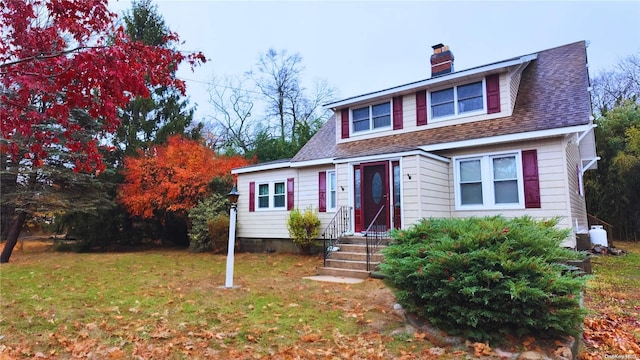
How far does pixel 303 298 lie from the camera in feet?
20.1

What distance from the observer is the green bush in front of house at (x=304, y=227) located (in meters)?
11.5

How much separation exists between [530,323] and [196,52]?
5471 mm

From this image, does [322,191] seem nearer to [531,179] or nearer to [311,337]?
[531,179]

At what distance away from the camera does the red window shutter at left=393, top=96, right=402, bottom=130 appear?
38.5 ft

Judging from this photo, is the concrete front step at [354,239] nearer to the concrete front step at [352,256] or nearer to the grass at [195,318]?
the concrete front step at [352,256]

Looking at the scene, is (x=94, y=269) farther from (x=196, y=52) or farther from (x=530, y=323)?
(x=530, y=323)

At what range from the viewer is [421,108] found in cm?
1134

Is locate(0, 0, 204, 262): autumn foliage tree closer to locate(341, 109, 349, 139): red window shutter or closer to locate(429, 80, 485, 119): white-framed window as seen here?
locate(429, 80, 485, 119): white-framed window

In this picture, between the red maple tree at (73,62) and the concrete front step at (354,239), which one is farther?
the concrete front step at (354,239)

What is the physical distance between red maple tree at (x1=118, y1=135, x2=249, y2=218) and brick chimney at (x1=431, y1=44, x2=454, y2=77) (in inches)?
351

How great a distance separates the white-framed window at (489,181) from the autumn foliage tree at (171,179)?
9454 millimetres

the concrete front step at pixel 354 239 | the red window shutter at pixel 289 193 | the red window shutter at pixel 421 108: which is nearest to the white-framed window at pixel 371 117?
the red window shutter at pixel 421 108

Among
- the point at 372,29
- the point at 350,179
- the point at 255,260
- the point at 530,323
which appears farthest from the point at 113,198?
the point at 530,323

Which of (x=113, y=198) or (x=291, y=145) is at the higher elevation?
(x=291, y=145)
